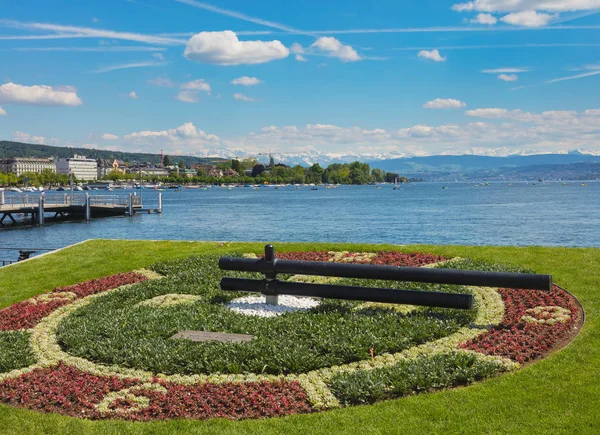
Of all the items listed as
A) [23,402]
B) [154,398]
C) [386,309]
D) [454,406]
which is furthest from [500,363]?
[23,402]

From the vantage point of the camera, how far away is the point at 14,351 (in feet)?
40.7

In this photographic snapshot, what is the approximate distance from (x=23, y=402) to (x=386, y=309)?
8926 mm

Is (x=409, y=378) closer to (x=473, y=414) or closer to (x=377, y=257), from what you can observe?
(x=473, y=414)

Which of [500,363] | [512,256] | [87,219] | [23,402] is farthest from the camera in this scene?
[87,219]

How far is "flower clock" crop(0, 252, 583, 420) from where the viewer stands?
9922 millimetres

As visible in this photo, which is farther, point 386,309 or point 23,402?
point 386,309

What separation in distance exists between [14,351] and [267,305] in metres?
6.37

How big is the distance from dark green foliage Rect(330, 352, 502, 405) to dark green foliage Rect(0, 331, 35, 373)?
666 centimetres

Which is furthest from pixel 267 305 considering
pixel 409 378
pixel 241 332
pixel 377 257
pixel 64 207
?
pixel 64 207

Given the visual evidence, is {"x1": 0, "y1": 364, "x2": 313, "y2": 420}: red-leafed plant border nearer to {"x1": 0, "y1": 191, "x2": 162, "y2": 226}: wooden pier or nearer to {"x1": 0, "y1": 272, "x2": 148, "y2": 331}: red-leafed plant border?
{"x1": 0, "y1": 272, "x2": 148, "y2": 331}: red-leafed plant border

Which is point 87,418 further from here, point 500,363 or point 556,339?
point 556,339

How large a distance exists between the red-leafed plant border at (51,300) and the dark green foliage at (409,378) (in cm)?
925

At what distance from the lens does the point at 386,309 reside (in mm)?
15188

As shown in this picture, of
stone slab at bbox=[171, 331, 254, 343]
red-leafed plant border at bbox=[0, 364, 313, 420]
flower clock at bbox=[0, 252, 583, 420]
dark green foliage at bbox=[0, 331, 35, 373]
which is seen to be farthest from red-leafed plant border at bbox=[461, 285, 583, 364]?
dark green foliage at bbox=[0, 331, 35, 373]
